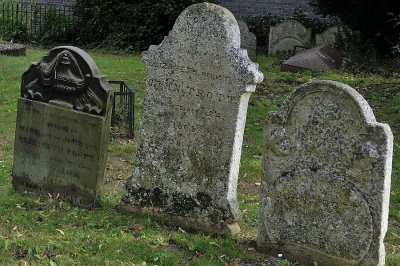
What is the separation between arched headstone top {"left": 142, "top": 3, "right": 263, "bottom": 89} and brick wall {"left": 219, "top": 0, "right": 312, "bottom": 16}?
61.3 feet

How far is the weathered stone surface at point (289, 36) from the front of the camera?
19.3 metres

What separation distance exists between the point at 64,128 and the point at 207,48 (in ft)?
5.19

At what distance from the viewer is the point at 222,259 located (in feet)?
17.6

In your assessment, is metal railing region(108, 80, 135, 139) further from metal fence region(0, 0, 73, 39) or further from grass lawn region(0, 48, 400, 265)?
metal fence region(0, 0, 73, 39)

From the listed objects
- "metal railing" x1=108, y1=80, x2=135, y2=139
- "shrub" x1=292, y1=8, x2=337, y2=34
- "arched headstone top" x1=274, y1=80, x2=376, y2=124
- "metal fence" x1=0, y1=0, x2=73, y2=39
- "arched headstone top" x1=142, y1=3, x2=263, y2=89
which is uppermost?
"shrub" x1=292, y1=8, x2=337, y2=34

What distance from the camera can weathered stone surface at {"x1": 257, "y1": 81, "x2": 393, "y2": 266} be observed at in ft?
16.3

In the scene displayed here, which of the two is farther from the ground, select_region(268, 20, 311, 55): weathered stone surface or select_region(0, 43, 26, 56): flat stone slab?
select_region(268, 20, 311, 55): weathered stone surface

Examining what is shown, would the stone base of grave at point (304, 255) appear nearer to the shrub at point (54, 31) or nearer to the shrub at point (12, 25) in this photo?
the shrub at point (54, 31)

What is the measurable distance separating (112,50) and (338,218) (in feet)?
53.4

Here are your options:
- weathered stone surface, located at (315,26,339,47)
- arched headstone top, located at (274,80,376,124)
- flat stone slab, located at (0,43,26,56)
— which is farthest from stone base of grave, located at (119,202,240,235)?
weathered stone surface, located at (315,26,339,47)

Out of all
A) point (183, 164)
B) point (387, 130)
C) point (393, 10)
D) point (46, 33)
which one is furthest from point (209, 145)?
point (46, 33)

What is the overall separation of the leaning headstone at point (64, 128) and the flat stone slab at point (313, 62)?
30.9ft

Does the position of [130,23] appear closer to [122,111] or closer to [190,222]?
[122,111]

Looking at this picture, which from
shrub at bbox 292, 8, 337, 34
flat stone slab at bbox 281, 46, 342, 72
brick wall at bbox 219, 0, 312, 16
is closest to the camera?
flat stone slab at bbox 281, 46, 342, 72
